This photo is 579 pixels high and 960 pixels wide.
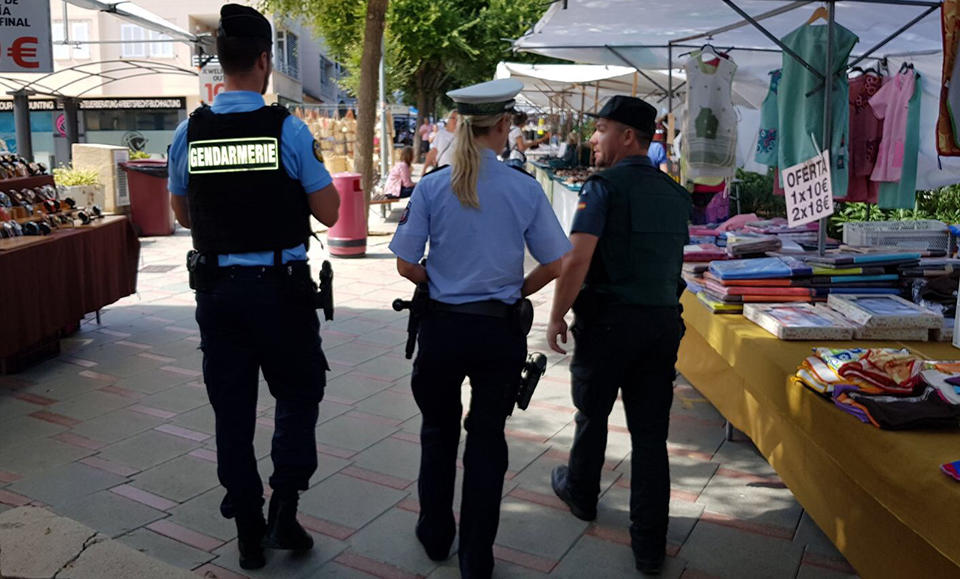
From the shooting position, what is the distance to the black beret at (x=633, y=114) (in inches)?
144

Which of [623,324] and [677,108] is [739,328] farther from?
[677,108]

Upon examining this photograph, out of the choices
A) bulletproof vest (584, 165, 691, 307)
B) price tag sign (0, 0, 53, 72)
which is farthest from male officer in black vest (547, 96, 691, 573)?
price tag sign (0, 0, 53, 72)

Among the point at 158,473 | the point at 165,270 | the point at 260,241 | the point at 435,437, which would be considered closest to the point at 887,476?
the point at 435,437

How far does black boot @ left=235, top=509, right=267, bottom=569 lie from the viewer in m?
3.58

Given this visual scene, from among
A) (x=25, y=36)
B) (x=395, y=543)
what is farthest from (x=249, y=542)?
(x=25, y=36)

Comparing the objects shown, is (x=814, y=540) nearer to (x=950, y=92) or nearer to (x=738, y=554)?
(x=738, y=554)

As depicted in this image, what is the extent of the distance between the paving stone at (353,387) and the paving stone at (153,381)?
3.41 feet

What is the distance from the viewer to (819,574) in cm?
359

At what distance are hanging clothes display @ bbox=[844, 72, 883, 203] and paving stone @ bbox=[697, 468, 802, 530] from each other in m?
2.47

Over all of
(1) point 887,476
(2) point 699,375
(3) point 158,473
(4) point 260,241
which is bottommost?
(3) point 158,473

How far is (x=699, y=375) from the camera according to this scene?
5453mm

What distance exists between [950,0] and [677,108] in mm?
12338

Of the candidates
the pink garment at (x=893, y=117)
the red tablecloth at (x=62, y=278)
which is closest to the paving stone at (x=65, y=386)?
the red tablecloth at (x=62, y=278)

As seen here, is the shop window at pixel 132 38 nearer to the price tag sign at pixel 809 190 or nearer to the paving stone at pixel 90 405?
the paving stone at pixel 90 405
